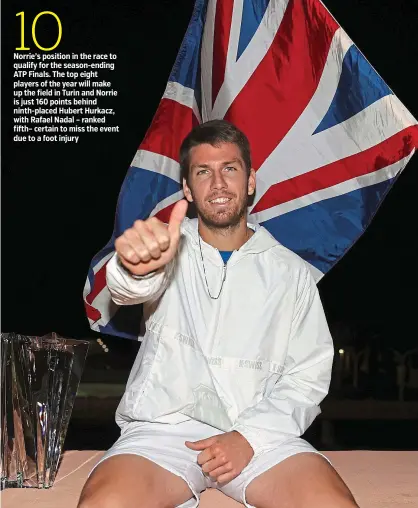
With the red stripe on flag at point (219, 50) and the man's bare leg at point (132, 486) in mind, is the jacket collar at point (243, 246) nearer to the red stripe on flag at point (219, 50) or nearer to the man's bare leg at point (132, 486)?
the man's bare leg at point (132, 486)

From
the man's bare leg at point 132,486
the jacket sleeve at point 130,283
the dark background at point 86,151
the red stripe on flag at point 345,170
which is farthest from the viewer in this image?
the dark background at point 86,151

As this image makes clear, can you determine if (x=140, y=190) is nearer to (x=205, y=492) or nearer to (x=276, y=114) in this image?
(x=276, y=114)

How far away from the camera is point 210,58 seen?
88.4 inches

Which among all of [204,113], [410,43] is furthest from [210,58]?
[410,43]

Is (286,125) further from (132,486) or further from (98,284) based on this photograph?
(132,486)

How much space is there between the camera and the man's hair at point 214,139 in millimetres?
1726

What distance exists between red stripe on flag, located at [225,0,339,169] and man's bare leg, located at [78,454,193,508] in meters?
1.07

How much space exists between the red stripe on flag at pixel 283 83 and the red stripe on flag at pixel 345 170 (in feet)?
0.36

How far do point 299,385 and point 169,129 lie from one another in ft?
3.05

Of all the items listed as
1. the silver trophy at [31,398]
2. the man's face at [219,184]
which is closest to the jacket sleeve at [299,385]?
the man's face at [219,184]

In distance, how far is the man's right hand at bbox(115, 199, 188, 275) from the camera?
1.34 metres

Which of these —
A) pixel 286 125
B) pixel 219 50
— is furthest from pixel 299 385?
pixel 219 50

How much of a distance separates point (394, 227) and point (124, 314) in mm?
1787

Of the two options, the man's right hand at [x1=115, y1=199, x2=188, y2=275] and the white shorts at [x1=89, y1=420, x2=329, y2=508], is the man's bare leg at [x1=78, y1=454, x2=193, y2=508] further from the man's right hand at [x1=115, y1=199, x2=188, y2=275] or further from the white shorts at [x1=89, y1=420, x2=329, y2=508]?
the man's right hand at [x1=115, y1=199, x2=188, y2=275]
